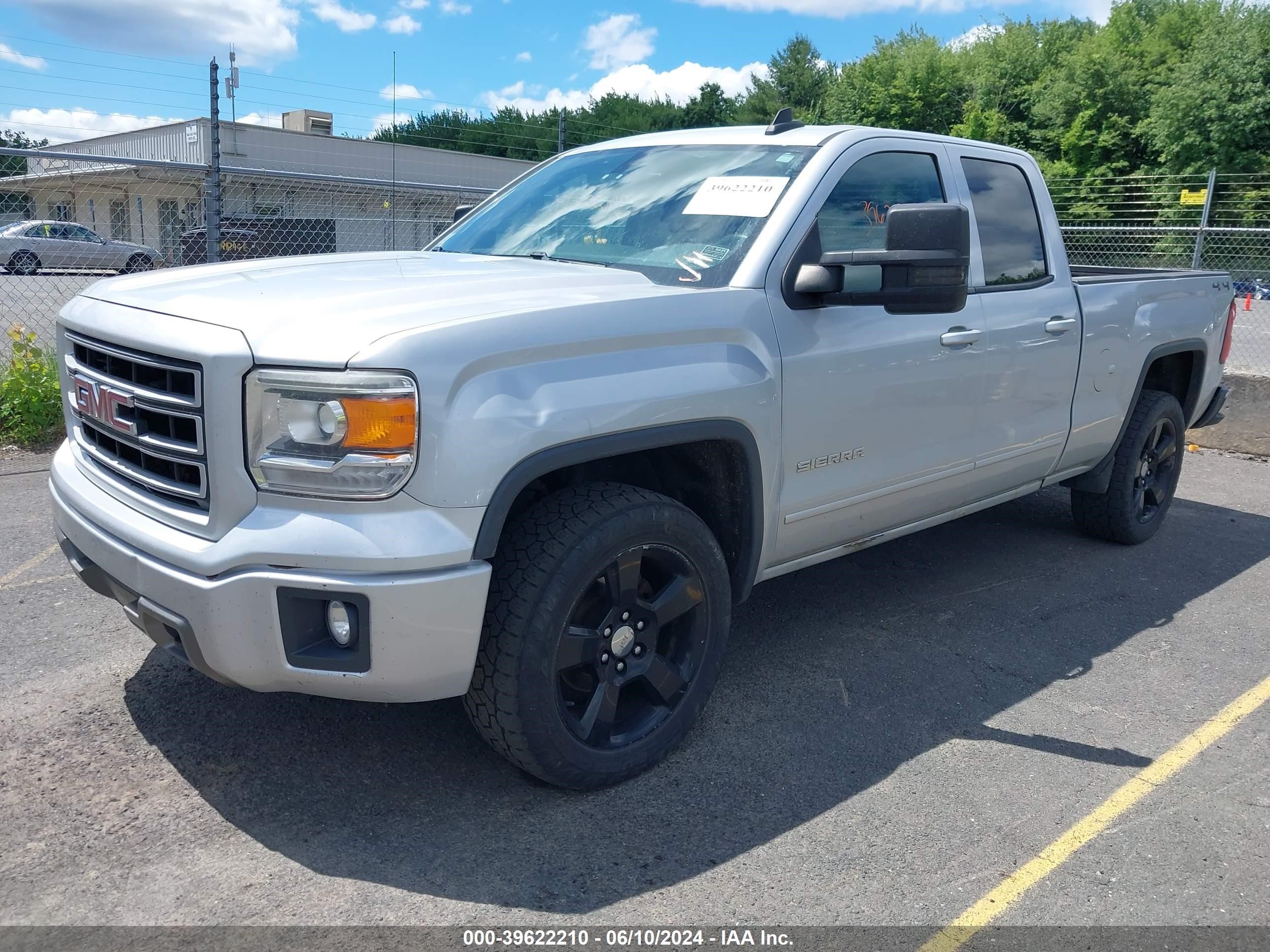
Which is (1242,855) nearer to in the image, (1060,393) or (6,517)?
(1060,393)

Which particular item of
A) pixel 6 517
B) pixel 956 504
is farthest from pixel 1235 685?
pixel 6 517

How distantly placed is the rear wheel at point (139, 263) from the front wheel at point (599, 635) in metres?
7.09

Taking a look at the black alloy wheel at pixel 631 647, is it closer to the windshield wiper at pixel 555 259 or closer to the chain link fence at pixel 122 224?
the windshield wiper at pixel 555 259

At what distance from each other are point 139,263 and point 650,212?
674 cm

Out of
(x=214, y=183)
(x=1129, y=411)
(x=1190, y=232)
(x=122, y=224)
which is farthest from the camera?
(x=1190, y=232)

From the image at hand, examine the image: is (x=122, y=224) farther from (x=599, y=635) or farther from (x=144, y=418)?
(x=599, y=635)

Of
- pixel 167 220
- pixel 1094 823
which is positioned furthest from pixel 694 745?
pixel 167 220

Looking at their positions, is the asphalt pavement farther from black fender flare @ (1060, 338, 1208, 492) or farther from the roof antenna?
the roof antenna

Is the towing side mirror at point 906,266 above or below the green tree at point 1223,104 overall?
below

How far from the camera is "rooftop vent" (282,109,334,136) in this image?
32469 millimetres

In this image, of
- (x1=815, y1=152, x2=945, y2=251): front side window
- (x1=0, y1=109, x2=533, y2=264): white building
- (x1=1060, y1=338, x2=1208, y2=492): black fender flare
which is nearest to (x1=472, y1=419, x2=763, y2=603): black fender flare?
(x1=815, y1=152, x2=945, y2=251): front side window

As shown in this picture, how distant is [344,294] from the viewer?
2896mm

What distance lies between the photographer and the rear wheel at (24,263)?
869cm

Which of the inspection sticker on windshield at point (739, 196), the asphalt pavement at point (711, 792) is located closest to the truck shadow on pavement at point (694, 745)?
the asphalt pavement at point (711, 792)
